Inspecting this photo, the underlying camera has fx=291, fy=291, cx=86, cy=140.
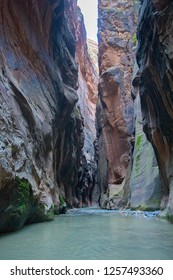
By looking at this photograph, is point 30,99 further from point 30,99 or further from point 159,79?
point 159,79

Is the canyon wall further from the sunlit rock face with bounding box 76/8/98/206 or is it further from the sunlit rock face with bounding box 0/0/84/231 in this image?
the sunlit rock face with bounding box 76/8/98/206

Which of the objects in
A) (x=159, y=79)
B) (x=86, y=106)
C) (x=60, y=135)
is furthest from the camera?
(x=86, y=106)

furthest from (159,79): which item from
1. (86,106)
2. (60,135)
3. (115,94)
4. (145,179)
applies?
(86,106)

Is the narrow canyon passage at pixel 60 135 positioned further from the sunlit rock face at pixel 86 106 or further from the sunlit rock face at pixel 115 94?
the sunlit rock face at pixel 86 106

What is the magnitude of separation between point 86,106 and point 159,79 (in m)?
50.7

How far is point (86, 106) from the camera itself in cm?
6225

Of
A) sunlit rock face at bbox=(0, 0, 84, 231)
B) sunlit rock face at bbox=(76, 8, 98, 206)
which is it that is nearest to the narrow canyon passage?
sunlit rock face at bbox=(0, 0, 84, 231)

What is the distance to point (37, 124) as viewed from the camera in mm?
11633

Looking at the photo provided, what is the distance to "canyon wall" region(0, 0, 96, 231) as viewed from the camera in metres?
7.84

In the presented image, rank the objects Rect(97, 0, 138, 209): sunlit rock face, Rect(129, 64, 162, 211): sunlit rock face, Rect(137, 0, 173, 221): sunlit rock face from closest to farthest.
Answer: Rect(137, 0, 173, 221): sunlit rock face, Rect(129, 64, 162, 211): sunlit rock face, Rect(97, 0, 138, 209): sunlit rock face
